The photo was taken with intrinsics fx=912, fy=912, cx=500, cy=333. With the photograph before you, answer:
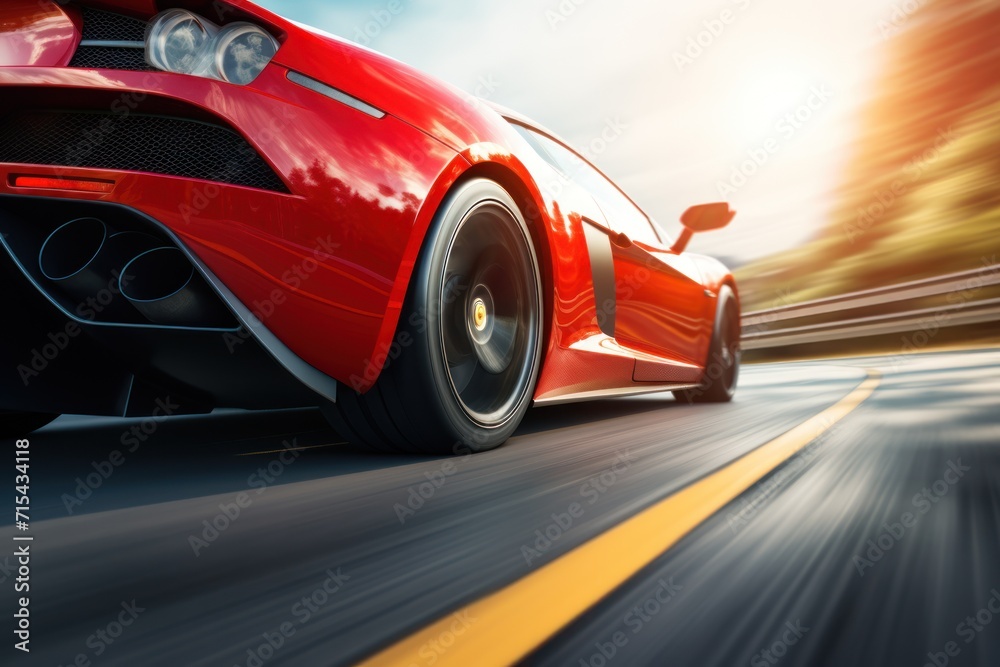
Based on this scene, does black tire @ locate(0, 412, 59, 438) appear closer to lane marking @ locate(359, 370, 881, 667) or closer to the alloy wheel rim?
the alloy wheel rim

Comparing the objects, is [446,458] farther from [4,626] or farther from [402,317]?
[4,626]

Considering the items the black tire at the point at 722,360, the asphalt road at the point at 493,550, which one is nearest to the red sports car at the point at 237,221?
the asphalt road at the point at 493,550

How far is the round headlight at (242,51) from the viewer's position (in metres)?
2.35

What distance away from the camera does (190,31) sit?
92.9 inches

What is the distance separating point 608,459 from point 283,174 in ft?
4.91

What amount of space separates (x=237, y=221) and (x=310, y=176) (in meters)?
0.23

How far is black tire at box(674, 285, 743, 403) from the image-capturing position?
5.93 m

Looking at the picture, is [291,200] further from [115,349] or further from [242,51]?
[115,349]

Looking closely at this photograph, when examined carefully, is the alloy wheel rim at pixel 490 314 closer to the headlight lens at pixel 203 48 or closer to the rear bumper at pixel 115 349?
the rear bumper at pixel 115 349

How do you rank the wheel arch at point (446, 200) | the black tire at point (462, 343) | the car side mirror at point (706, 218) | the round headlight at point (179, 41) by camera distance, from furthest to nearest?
1. the car side mirror at point (706, 218)
2. the black tire at point (462, 343)
3. the wheel arch at point (446, 200)
4. the round headlight at point (179, 41)

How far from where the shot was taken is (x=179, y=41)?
7.68 feet

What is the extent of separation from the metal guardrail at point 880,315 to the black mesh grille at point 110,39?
12.8 m

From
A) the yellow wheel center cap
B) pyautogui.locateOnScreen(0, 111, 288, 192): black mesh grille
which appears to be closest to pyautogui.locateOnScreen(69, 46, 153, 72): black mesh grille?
pyautogui.locateOnScreen(0, 111, 288, 192): black mesh grille

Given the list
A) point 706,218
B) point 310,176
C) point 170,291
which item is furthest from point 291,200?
point 706,218
